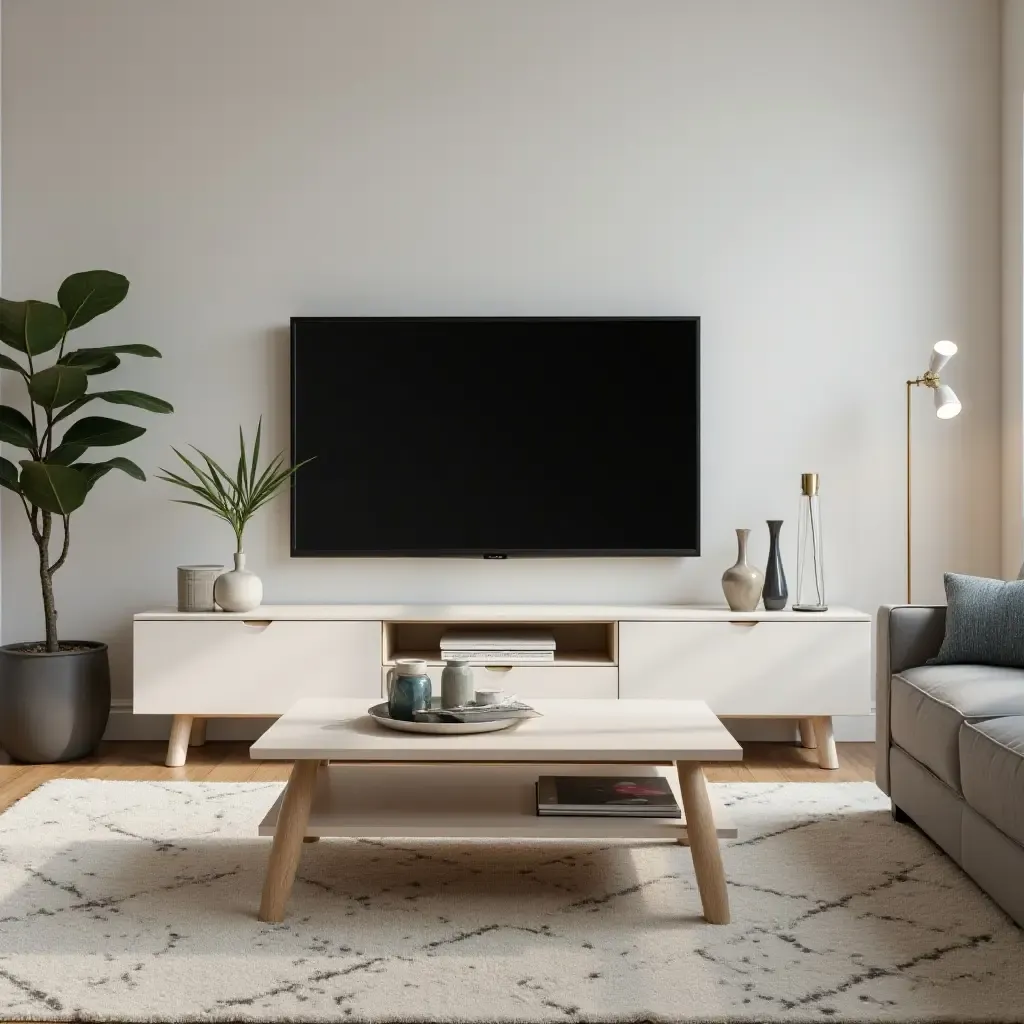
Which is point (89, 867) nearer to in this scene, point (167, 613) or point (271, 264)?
point (167, 613)

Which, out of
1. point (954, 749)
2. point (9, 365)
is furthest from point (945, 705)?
point (9, 365)

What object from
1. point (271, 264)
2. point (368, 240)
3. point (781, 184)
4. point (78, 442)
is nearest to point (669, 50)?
point (781, 184)

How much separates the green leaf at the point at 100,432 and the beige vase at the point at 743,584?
6.95 ft

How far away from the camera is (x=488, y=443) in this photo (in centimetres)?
435

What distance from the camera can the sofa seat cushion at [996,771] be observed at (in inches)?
89.7

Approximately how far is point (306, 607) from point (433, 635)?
1.62 ft

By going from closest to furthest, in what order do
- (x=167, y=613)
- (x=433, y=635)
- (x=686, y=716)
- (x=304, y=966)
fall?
(x=304, y=966), (x=686, y=716), (x=167, y=613), (x=433, y=635)

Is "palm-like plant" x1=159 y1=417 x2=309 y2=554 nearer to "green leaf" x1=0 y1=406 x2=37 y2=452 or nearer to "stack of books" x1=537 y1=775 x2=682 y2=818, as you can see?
"green leaf" x1=0 y1=406 x2=37 y2=452

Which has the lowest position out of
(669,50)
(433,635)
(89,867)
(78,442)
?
(89,867)

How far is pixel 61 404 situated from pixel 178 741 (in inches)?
48.2

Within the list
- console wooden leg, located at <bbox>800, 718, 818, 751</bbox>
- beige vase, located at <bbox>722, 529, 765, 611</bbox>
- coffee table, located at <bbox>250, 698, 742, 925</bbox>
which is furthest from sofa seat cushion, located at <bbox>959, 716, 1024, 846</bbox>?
console wooden leg, located at <bbox>800, 718, 818, 751</bbox>

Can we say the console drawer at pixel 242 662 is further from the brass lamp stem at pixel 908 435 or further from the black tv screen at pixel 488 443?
the brass lamp stem at pixel 908 435

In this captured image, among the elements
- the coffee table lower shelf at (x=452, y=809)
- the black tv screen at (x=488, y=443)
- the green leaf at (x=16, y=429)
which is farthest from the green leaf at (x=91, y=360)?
the coffee table lower shelf at (x=452, y=809)

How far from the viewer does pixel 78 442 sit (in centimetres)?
413
